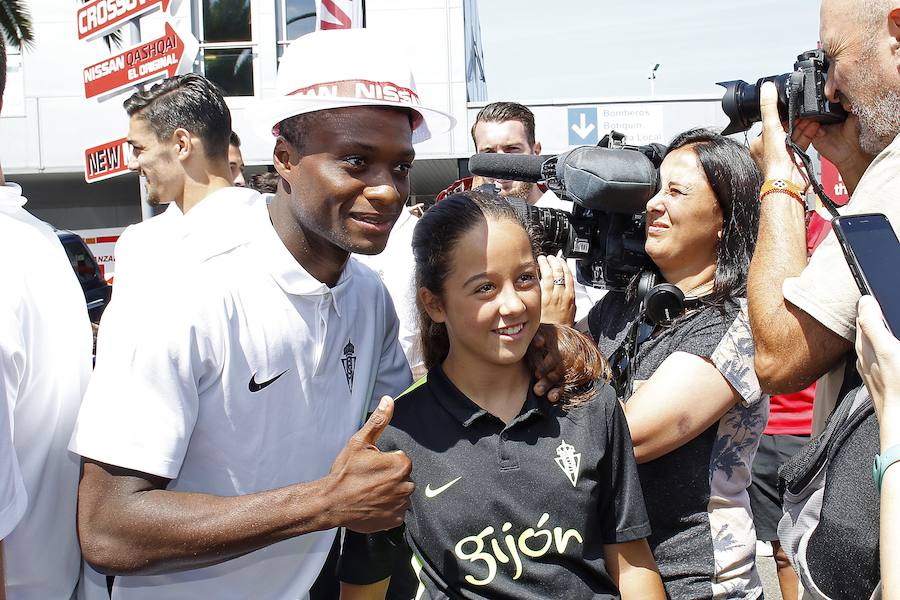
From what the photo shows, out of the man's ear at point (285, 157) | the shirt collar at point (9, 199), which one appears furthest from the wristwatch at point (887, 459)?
the shirt collar at point (9, 199)

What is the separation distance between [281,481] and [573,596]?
68cm

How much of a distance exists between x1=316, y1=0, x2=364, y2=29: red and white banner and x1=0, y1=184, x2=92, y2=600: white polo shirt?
4.21 metres

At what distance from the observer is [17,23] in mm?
14227

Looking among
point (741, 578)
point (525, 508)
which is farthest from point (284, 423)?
point (741, 578)

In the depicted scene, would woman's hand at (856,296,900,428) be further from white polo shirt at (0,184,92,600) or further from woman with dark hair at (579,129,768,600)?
white polo shirt at (0,184,92,600)

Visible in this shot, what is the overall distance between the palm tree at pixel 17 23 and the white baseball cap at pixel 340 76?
1406 cm

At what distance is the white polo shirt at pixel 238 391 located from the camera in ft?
5.48

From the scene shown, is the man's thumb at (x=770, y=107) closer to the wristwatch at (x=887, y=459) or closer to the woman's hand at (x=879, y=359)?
the woman's hand at (x=879, y=359)

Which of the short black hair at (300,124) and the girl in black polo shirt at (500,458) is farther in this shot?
the short black hair at (300,124)

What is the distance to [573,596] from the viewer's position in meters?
1.84

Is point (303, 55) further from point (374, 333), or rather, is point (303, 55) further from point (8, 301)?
point (8, 301)

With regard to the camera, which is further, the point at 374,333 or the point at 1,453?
the point at 374,333

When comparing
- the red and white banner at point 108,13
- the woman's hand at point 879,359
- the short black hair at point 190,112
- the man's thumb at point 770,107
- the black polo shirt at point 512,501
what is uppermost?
the red and white banner at point 108,13

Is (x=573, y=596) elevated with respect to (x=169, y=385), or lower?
lower
